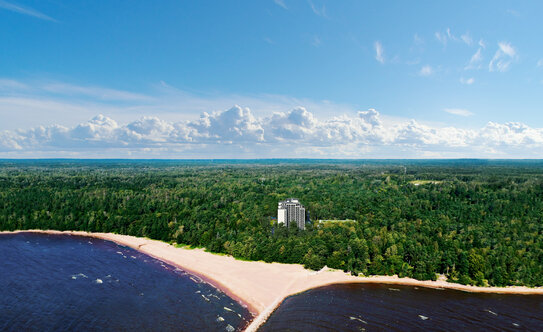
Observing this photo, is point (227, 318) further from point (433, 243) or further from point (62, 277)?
point (433, 243)

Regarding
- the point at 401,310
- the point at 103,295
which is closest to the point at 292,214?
the point at 401,310

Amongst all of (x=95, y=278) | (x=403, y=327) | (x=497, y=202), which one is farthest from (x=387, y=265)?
(x=95, y=278)

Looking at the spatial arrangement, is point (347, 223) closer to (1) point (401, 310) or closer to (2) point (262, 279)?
(2) point (262, 279)

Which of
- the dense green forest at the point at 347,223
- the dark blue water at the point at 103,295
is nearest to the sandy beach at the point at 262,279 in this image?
the dense green forest at the point at 347,223

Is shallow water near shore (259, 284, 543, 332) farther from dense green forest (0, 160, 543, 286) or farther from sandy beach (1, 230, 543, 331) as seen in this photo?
dense green forest (0, 160, 543, 286)

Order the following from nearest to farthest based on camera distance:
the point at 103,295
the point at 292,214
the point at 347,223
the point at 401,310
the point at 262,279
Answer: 1. the point at 401,310
2. the point at 103,295
3. the point at 262,279
4. the point at 347,223
5. the point at 292,214

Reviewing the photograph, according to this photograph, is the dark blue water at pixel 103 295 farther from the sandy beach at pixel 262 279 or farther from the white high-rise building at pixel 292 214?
the white high-rise building at pixel 292 214
